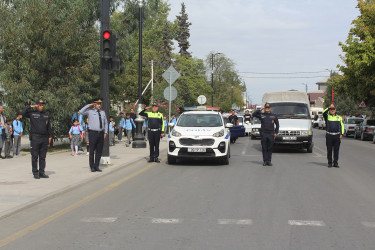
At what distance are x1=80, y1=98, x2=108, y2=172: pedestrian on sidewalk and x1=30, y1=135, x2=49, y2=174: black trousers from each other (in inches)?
51.7

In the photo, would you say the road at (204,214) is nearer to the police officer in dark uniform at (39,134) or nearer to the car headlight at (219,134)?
the police officer in dark uniform at (39,134)

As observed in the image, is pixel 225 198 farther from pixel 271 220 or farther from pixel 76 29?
pixel 76 29

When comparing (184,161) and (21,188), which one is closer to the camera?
(21,188)


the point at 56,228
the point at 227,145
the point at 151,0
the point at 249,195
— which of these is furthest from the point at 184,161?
the point at 151,0

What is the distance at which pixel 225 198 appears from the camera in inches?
329

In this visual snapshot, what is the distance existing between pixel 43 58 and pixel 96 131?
20.8ft

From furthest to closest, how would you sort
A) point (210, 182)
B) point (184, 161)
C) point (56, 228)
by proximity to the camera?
point (184, 161), point (210, 182), point (56, 228)

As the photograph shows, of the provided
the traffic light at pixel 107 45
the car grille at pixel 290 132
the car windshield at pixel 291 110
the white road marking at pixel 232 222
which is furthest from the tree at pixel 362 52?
the white road marking at pixel 232 222

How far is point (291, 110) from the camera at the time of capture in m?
20.2

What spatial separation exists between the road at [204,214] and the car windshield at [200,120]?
11.2 ft

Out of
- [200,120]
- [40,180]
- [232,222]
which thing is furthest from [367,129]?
[232,222]

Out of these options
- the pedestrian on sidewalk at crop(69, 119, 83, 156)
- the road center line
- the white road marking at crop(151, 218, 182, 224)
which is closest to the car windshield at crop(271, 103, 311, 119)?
the pedestrian on sidewalk at crop(69, 119, 83, 156)

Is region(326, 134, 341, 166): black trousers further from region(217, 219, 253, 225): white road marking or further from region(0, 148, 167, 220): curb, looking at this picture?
region(217, 219, 253, 225): white road marking

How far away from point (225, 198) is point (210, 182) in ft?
6.61
